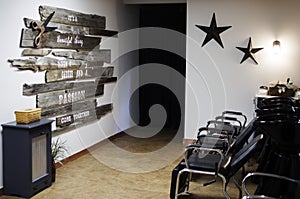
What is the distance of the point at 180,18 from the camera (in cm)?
783

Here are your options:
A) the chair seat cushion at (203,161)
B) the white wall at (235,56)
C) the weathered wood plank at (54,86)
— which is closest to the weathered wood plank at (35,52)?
the weathered wood plank at (54,86)

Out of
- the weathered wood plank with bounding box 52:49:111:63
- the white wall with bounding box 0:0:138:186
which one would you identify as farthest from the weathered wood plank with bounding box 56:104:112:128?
the weathered wood plank with bounding box 52:49:111:63

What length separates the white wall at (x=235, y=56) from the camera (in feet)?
19.1

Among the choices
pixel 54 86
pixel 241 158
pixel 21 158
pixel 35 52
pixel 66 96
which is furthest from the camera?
pixel 66 96

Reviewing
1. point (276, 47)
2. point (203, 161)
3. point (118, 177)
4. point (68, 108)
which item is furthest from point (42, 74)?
point (276, 47)

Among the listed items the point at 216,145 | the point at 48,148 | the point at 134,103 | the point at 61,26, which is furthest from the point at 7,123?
the point at 134,103

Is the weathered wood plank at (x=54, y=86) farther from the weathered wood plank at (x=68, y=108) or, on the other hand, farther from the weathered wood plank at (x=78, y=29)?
the weathered wood plank at (x=78, y=29)

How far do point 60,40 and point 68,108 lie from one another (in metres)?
0.95

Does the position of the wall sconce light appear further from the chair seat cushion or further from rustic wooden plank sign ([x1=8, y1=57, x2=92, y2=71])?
rustic wooden plank sign ([x1=8, y1=57, x2=92, y2=71])

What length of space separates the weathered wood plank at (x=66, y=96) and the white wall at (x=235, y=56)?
1.54 metres

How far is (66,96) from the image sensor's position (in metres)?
5.23

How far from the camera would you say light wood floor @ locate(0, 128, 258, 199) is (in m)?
4.14

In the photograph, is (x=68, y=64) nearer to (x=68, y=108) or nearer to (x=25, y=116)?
(x=68, y=108)

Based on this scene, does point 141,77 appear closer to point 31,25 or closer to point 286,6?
point 286,6
